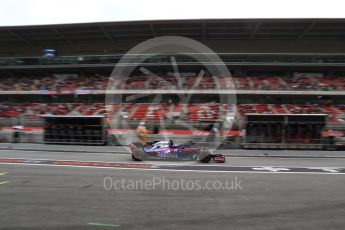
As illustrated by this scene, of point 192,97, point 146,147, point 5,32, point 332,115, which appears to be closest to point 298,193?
point 146,147

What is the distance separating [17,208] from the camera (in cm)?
755

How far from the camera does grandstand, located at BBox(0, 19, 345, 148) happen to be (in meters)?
37.1

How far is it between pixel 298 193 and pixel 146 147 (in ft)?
27.3

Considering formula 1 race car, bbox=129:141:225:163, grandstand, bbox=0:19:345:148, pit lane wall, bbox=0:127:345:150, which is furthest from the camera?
grandstand, bbox=0:19:345:148

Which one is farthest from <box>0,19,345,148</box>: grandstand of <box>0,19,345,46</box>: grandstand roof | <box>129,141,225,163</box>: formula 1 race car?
<box>129,141,225,163</box>: formula 1 race car

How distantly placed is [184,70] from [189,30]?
4319 mm

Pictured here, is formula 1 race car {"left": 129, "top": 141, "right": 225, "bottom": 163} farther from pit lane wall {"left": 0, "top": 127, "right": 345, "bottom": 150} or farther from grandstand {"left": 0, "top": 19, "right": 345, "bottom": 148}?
grandstand {"left": 0, "top": 19, "right": 345, "bottom": 148}

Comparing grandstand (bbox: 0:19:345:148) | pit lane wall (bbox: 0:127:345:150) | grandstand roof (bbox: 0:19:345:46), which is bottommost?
pit lane wall (bbox: 0:127:345:150)

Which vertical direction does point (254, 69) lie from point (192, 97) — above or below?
above

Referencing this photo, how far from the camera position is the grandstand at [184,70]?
37.1 m

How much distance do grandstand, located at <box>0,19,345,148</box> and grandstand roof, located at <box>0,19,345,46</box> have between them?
0.34ft

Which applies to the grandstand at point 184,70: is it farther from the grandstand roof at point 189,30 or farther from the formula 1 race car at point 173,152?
the formula 1 race car at point 173,152

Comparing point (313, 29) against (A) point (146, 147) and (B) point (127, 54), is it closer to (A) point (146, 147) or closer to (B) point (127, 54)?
(B) point (127, 54)

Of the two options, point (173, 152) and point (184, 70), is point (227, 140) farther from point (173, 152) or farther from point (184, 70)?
point (184, 70)
